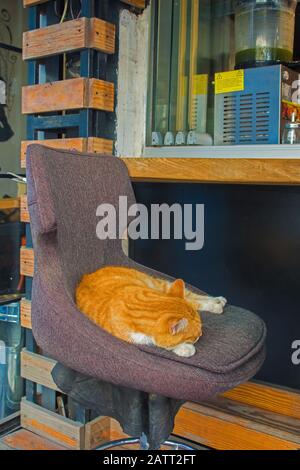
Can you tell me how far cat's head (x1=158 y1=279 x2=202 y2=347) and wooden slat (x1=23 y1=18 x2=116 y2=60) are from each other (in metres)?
1.05

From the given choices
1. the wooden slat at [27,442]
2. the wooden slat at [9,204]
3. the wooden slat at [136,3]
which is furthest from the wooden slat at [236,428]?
the wooden slat at [136,3]

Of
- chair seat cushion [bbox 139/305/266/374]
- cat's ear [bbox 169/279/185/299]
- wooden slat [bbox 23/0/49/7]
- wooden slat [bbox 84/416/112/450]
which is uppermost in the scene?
wooden slat [bbox 23/0/49/7]

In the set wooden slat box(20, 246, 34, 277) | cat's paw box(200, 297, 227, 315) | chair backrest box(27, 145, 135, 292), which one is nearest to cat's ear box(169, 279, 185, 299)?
cat's paw box(200, 297, 227, 315)

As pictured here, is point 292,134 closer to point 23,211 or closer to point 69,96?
point 69,96

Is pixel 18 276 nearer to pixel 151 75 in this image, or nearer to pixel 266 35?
pixel 151 75

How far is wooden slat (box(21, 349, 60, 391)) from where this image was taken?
6.10 feet

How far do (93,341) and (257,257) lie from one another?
945 mm

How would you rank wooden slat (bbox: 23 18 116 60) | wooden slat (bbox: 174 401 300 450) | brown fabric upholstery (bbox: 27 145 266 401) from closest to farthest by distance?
brown fabric upholstery (bbox: 27 145 266 401) < wooden slat (bbox: 174 401 300 450) < wooden slat (bbox: 23 18 116 60)

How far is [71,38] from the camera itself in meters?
1.72

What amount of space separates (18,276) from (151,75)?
3.16 ft

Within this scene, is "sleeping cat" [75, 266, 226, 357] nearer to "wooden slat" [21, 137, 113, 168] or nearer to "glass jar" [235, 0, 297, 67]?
"wooden slat" [21, 137, 113, 168]

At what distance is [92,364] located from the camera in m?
0.92
